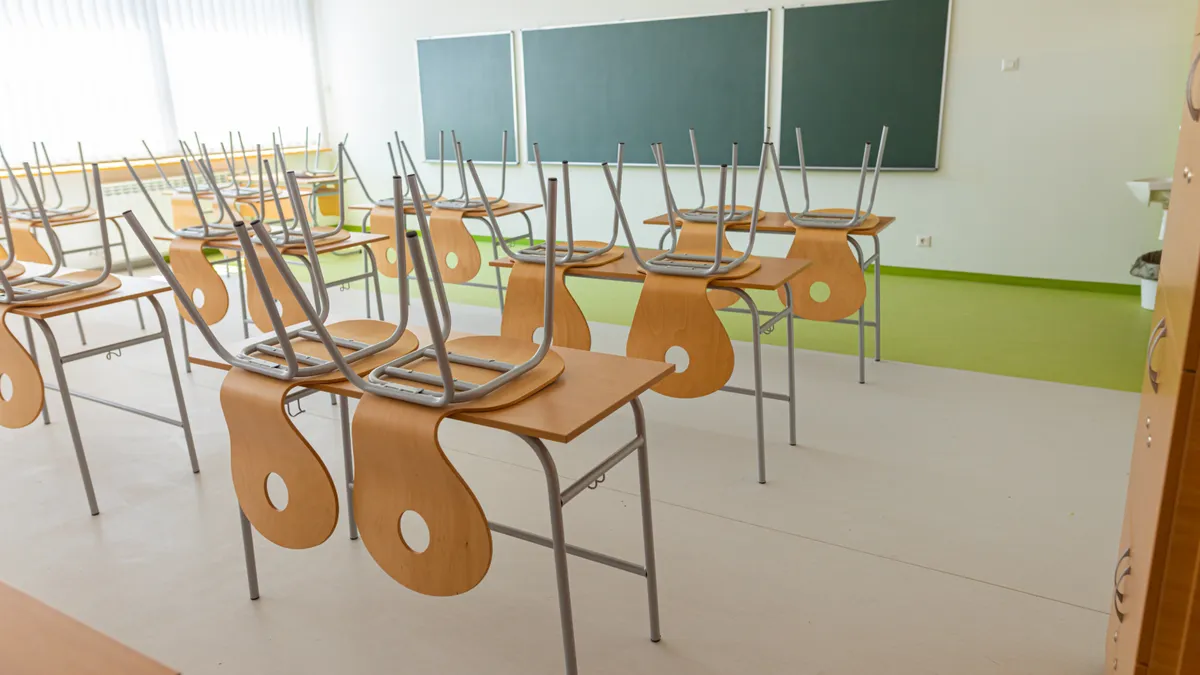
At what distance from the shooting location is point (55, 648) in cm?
96

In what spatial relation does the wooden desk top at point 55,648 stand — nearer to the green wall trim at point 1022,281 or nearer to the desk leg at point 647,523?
the desk leg at point 647,523

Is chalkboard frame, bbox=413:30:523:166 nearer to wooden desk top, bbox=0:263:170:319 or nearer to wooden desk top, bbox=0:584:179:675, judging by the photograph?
wooden desk top, bbox=0:263:170:319

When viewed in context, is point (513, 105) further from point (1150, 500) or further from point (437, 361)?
point (1150, 500)

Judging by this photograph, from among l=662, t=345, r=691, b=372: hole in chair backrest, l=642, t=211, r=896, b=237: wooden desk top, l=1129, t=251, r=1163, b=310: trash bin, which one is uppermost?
l=642, t=211, r=896, b=237: wooden desk top

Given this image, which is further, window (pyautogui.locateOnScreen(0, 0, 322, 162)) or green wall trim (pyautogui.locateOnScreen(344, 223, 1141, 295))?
window (pyautogui.locateOnScreen(0, 0, 322, 162))

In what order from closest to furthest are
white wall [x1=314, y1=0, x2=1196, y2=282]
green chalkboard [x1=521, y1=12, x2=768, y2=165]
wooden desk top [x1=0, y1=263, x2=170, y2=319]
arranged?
wooden desk top [x1=0, y1=263, x2=170, y2=319]
white wall [x1=314, y1=0, x2=1196, y2=282]
green chalkboard [x1=521, y1=12, x2=768, y2=165]

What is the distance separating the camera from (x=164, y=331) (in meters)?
2.90

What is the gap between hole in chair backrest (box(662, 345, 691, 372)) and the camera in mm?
2764

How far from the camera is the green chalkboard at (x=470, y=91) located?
23.7 ft

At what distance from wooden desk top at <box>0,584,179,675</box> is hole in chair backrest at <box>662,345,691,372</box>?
6.55ft

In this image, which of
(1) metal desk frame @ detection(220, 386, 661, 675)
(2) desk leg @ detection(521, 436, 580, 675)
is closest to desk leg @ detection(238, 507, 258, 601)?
(1) metal desk frame @ detection(220, 386, 661, 675)

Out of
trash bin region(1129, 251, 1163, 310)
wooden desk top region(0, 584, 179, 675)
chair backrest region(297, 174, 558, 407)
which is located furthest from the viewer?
trash bin region(1129, 251, 1163, 310)

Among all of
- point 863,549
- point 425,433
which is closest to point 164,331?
point 425,433

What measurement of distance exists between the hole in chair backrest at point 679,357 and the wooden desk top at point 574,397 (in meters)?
0.89
